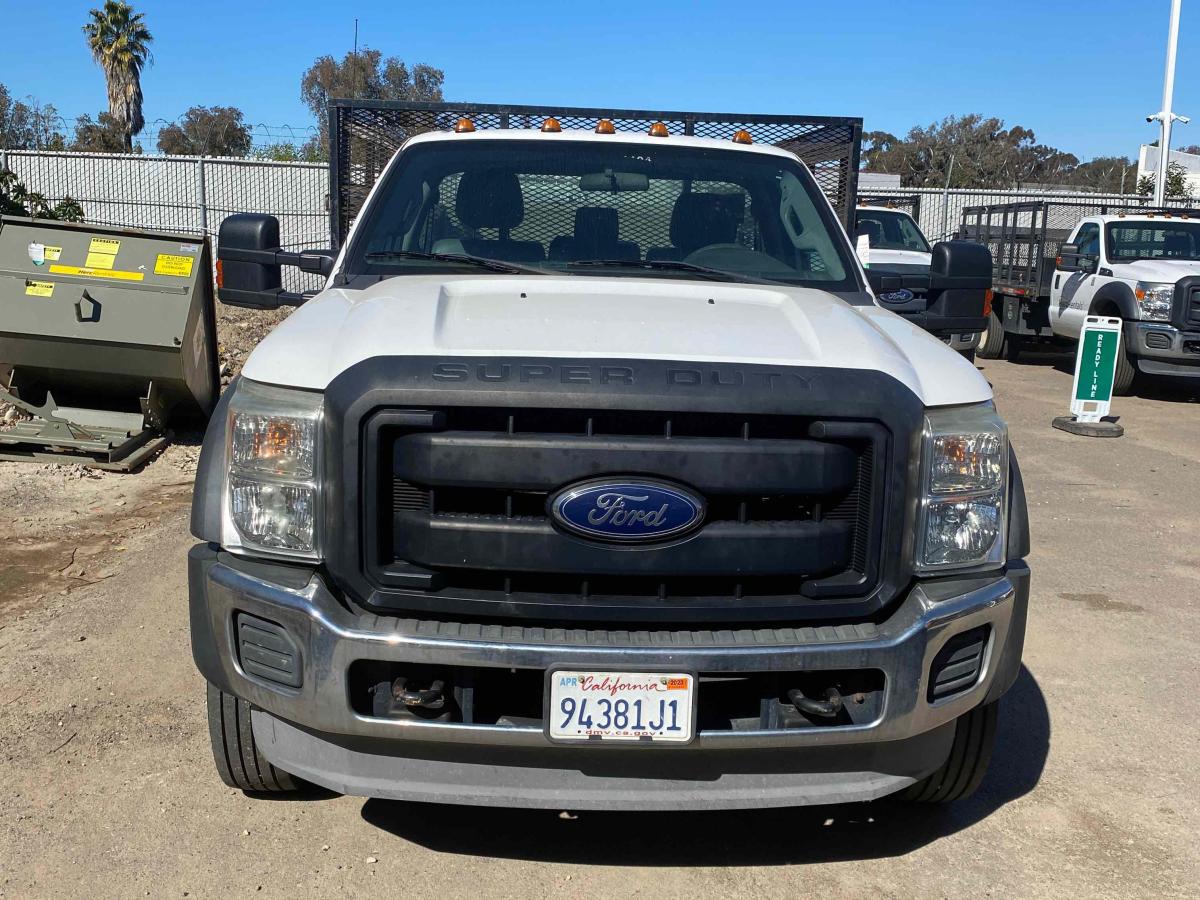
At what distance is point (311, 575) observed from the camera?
9.23ft

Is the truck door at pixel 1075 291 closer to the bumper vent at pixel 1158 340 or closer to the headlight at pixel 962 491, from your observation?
the bumper vent at pixel 1158 340

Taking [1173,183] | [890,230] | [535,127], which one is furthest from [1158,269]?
[1173,183]

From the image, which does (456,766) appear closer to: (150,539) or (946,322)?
(946,322)

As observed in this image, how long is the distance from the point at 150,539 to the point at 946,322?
13.8ft

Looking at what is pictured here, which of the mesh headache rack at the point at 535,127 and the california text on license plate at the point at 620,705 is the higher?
the mesh headache rack at the point at 535,127

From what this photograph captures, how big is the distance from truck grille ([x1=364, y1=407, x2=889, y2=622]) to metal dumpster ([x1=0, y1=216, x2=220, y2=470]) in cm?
519

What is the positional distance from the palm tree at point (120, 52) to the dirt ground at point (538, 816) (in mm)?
39967

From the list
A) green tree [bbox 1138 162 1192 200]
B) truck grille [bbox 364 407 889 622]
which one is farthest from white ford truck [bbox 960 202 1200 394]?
green tree [bbox 1138 162 1192 200]

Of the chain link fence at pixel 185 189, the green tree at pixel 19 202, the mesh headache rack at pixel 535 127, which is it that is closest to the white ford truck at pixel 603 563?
the mesh headache rack at pixel 535 127

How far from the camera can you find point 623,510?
2740 millimetres

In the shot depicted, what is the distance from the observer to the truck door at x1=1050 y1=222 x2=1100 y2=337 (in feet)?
45.2

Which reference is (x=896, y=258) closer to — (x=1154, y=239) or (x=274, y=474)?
(x=1154, y=239)

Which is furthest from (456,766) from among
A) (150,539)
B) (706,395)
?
(150,539)

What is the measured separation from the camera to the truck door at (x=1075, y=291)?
45.2 ft
